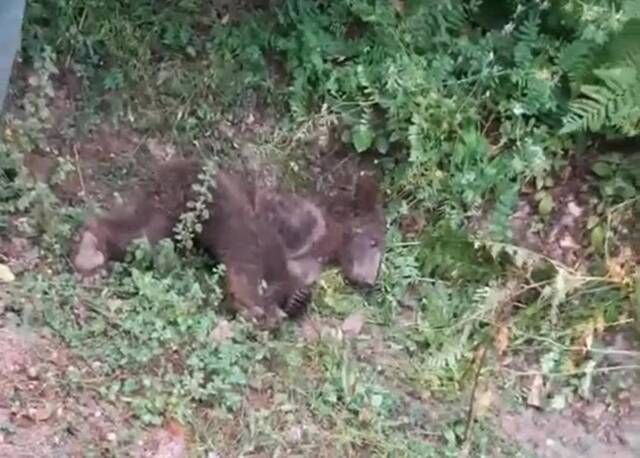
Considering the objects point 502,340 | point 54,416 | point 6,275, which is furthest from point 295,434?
point 6,275

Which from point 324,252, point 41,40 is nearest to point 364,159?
point 324,252

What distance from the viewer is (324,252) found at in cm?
371

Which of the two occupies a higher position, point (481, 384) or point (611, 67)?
point (611, 67)

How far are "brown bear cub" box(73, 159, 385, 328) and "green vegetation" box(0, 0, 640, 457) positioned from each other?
2.6 inches

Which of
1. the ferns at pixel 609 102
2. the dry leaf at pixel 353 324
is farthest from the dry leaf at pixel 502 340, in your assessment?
the ferns at pixel 609 102

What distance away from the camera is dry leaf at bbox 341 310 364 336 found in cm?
363

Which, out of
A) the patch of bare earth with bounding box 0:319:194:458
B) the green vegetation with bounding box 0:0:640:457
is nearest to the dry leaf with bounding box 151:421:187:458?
the patch of bare earth with bounding box 0:319:194:458

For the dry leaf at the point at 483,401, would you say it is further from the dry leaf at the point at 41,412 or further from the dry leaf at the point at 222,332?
the dry leaf at the point at 41,412

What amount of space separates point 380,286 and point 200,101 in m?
0.88

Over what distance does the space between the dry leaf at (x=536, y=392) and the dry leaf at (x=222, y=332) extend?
93cm

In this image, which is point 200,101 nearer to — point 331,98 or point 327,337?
point 331,98

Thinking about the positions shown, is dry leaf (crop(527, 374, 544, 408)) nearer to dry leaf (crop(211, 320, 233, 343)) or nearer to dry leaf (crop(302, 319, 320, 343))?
dry leaf (crop(302, 319, 320, 343))

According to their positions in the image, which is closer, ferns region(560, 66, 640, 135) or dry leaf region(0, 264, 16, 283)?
dry leaf region(0, 264, 16, 283)

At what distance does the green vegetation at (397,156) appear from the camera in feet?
11.2
